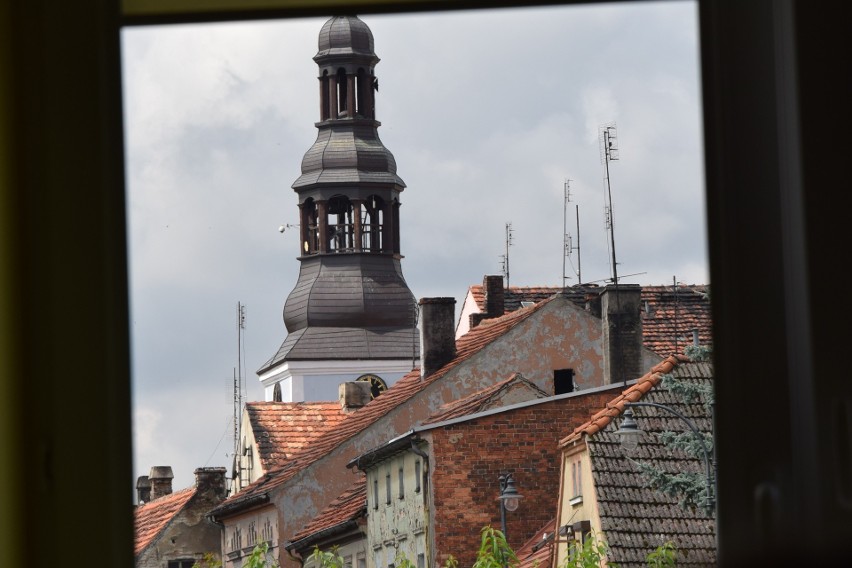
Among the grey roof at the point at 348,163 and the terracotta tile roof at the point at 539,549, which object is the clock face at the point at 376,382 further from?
the terracotta tile roof at the point at 539,549

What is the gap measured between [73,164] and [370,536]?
2783 cm

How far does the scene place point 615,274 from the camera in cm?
2702

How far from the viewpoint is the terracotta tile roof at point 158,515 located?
124 ft

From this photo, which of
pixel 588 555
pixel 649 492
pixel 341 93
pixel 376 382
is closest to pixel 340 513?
pixel 649 492

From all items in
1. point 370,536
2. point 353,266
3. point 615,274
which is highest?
point 353,266

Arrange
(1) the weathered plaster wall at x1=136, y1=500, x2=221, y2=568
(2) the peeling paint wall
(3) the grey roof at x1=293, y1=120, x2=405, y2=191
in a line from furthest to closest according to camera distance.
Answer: (3) the grey roof at x1=293, y1=120, x2=405, y2=191 < (1) the weathered plaster wall at x1=136, y1=500, x2=221, y2=568 < (2) the peeling paint wall

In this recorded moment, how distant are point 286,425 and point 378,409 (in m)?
7.18

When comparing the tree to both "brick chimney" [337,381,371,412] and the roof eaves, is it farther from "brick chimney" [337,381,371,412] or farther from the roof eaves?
"brick chimney" [337,381,371,412]

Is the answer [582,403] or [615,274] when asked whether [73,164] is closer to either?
[582,403]

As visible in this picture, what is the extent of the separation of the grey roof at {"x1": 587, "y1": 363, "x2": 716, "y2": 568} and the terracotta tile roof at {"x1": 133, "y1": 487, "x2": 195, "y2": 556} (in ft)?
59.1

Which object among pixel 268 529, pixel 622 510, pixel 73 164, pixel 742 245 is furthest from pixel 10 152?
pixel 268 529

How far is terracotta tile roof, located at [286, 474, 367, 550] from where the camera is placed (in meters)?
29.1

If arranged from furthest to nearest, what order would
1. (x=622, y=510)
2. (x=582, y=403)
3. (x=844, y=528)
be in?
(x=582, y=403) → (x=622, y=510) → (x=844, y=528)

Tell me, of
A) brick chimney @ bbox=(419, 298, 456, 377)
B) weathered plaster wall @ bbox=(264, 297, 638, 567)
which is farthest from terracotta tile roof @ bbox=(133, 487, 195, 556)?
brick chimney @ bbox=(419, 298, 456, 377)
